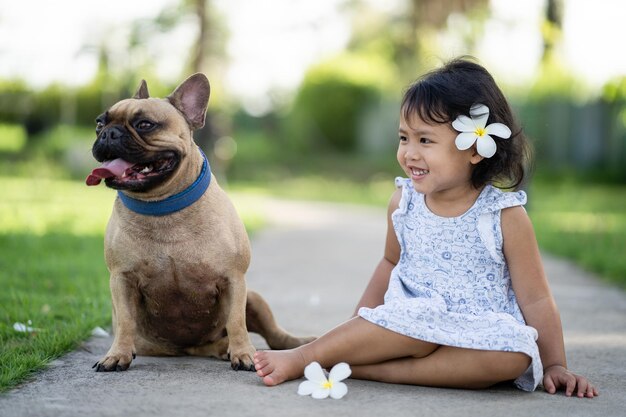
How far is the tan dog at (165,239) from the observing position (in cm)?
346

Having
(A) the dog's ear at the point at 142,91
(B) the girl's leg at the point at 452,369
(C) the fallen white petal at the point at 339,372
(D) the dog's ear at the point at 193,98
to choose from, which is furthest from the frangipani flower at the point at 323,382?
(A) the dog's ear at the point at 142,91

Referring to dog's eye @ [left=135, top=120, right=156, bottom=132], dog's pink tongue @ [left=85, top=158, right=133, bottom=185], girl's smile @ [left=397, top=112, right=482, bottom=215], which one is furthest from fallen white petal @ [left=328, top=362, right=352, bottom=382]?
dog's eye @ [left=135, top=120, right=156, bottom=132]

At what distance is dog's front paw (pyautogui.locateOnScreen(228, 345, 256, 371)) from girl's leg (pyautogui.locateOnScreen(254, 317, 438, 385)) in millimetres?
217

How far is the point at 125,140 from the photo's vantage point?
3.42 meters

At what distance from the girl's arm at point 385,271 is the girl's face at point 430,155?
0.37m

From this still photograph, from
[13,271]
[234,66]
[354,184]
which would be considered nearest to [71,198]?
[13,271]

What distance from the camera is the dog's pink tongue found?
3.36 m

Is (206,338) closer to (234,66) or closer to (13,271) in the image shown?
(13,271)

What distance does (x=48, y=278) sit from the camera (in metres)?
5.99

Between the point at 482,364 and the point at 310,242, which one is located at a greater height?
the point at 482,364

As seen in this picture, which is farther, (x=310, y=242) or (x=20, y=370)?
(x=310, y=242)

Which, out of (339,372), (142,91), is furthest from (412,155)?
(142,91)

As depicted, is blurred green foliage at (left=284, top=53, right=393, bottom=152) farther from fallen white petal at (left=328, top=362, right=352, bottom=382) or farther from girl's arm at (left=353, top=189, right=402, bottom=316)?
fallen white petal at (left=328, top=362, right=352, bottom=382)

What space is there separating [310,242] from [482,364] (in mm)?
6009
